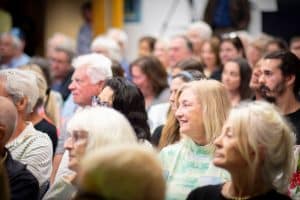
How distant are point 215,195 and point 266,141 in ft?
1.14

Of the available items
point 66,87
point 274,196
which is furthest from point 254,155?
point 66,87

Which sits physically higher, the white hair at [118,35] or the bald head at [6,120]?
the bald head at [6,120]

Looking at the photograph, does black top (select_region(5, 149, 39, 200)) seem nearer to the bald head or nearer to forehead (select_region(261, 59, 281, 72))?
the bald head

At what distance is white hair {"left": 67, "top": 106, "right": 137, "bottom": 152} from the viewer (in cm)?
398

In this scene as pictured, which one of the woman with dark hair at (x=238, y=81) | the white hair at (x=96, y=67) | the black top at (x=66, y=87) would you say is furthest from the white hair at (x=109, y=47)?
the white hair at (x=96, y=67)

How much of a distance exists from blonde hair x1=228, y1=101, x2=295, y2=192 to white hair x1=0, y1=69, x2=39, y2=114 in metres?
1.89

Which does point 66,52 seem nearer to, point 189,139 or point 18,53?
point 18,53

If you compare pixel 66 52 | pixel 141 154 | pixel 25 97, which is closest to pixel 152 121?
pixel 25 97

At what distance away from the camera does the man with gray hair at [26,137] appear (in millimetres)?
5223

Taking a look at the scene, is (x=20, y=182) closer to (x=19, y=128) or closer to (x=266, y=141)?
(x=19, y=128)

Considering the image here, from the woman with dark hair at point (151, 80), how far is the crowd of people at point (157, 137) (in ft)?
0.07

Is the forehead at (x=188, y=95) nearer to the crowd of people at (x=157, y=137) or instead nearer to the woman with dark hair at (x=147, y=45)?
the crowd of people at (x=157, y=137)

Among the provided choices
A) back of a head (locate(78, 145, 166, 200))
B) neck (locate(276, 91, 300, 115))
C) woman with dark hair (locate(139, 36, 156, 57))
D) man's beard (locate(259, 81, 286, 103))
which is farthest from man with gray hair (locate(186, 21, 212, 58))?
back of a head (locate(78, 145, 166, 200))

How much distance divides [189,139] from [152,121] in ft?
7.38
